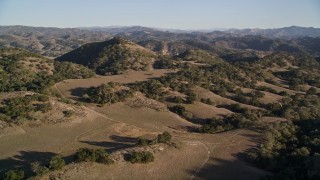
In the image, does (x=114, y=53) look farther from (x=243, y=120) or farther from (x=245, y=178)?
(x=245, y=178)

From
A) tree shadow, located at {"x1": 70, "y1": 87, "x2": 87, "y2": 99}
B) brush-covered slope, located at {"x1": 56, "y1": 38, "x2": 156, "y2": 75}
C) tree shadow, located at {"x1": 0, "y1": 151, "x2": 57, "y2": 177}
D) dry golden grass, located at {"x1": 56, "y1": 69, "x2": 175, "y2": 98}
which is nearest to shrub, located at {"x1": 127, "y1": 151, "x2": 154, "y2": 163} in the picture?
tree shadow, located at {"x1": 0, "y1": 151, "x2": 57, "y2": 177}

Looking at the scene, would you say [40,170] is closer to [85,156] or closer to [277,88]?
[85,156]

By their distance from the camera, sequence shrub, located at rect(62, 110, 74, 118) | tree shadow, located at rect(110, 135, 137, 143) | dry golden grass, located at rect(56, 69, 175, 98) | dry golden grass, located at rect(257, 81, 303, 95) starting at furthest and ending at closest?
dry golden grass, located at rect(257, 81, 303, 95) → dry golden grass, located at rect(56, 69, 175, 98) → shrub, located at rect(62, 110, 74, 118) → tree shadow, located at rect(110, 135, 137, 143)

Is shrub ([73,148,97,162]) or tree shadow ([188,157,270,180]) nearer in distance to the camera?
shrub ([73,148,97,162])

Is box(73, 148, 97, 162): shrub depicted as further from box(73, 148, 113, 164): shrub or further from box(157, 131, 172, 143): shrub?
box(157, 131, 172, 143): shrub

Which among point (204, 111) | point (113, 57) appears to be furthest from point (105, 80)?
point (113, 57)

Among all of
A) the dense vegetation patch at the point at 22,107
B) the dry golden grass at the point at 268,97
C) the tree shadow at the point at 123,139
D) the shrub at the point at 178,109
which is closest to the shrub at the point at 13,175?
the tree shadow at the point at 123,139
